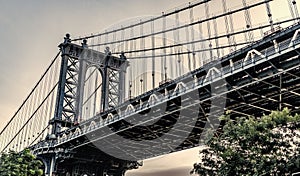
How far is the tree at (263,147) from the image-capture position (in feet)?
58.0

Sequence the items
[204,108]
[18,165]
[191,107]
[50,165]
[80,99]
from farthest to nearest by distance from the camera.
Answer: [80,99] → [50,165] → [204,108] → [191,107] → [18,165]

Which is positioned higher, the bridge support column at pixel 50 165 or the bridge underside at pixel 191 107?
the bridge underside at pixel 191 107

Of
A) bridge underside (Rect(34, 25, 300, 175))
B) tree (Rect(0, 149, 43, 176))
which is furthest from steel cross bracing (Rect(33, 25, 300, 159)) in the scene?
tree (Rect(0, 149, 43, 176))

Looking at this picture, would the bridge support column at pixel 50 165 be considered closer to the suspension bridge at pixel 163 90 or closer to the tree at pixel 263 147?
the suspension bridge at pixel 163 90

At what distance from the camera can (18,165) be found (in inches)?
941

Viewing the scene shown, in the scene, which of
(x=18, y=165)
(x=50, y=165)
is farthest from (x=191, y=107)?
(x=50, y=165)

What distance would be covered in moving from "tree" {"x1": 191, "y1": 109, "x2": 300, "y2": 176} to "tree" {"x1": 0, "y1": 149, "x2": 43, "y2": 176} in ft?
42.6

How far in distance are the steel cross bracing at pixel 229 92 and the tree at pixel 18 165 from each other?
12.1 metres

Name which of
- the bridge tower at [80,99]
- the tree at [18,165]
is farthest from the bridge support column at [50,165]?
the tree at [18,165]

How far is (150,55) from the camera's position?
53.0 meters

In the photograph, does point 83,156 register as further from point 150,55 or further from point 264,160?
point 264,160

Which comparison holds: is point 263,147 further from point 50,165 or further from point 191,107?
point 50,165

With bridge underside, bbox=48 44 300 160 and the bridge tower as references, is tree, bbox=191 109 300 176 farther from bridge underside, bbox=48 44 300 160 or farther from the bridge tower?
the bridge tower

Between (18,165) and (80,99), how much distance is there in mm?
35790
